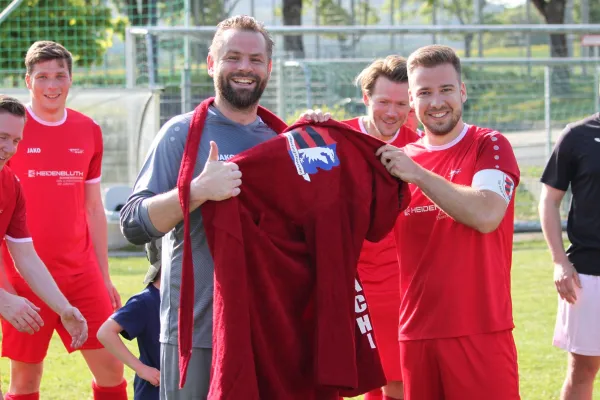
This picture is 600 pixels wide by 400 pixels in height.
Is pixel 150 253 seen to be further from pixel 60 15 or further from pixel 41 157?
pixel 60 15

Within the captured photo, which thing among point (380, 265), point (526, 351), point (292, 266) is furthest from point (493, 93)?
point (292, 266)

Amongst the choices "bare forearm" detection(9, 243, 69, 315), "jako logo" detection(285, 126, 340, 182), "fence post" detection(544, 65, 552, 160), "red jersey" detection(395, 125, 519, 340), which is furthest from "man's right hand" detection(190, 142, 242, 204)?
"fence post" detection(544, 65, 552, 160)

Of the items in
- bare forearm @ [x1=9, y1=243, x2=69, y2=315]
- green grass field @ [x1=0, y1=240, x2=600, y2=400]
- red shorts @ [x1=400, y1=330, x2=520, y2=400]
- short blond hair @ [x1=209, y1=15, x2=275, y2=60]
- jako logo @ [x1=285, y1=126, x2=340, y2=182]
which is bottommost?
green grass field @ [x1=0, y1=240, x2=600, y2=400]

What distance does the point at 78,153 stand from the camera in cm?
634

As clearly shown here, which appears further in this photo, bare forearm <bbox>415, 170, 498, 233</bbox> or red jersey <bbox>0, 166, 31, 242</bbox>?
red jersey <bbox>0, 166, 31, 242</bbox>

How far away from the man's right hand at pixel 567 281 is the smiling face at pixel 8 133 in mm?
3152

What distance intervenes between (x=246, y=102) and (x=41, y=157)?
284 cm

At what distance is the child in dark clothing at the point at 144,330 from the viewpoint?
4.95m

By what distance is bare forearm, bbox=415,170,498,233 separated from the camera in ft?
12.8

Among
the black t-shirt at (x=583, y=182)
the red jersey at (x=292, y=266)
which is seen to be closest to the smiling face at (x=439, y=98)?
the red jersey at (x=292, y=266)

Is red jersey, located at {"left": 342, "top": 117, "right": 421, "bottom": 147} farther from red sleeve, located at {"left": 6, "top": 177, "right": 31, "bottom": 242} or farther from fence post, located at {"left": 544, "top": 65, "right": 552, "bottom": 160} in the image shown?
fence post, located at {"left": 544, "top": 65, "right": 552, "bottom": 160}

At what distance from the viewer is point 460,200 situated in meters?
3.96

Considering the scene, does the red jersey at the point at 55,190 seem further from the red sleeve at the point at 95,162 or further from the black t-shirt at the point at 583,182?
the black t-shirt at the point at 583,182

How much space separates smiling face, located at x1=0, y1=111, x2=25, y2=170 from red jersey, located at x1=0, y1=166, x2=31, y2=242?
23cm
